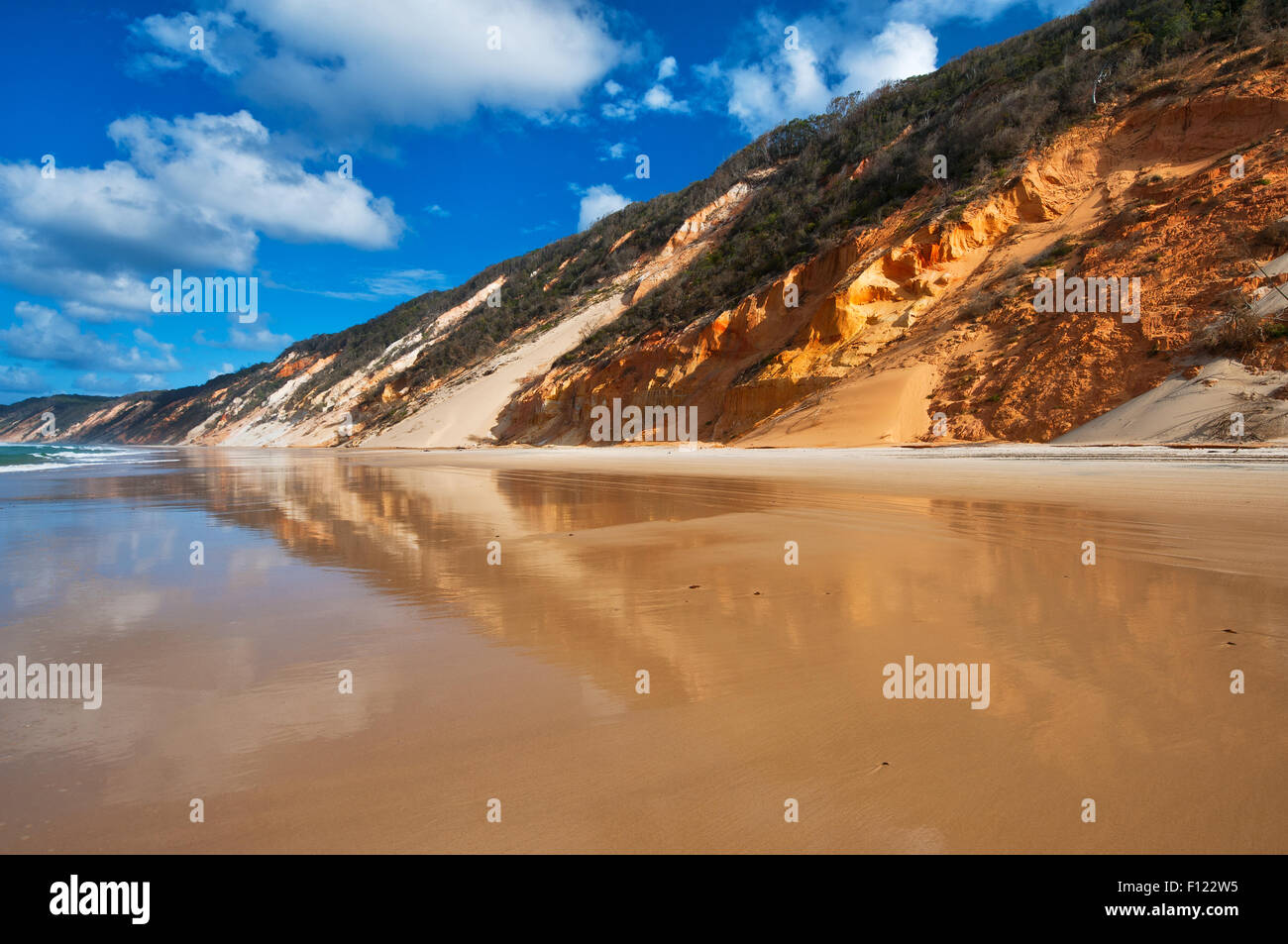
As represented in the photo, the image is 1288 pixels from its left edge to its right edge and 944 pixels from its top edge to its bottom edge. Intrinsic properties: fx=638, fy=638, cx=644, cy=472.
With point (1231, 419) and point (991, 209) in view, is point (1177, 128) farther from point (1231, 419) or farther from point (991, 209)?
point (1231, 419)

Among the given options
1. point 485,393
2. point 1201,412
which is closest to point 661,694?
point 1201,412

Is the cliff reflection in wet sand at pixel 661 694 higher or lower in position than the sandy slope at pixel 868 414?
lower

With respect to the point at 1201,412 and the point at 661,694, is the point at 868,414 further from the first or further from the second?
the point at 661,694

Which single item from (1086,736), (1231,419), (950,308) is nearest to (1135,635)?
(1086,736)

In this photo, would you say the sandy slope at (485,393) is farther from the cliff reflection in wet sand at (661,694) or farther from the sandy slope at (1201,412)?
the cliff reflection in wet sand at (661,694)

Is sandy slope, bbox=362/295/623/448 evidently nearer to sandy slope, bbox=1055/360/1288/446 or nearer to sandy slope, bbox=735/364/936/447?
sandy slope, bbox=735/364/936/447

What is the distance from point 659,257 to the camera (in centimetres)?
5134

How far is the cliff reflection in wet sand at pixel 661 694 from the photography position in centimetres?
188

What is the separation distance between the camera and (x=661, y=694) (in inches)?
111

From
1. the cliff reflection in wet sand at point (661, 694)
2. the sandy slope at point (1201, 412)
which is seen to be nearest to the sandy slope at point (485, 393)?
the sandy slope at point (1201, 412)

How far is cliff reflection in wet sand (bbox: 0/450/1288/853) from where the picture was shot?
1.88m

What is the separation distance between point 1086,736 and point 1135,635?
1.37 metres

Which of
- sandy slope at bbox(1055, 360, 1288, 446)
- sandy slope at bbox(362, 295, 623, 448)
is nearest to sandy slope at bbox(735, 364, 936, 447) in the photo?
sandy slope at bbox(1055, 360, 1288, 446)
